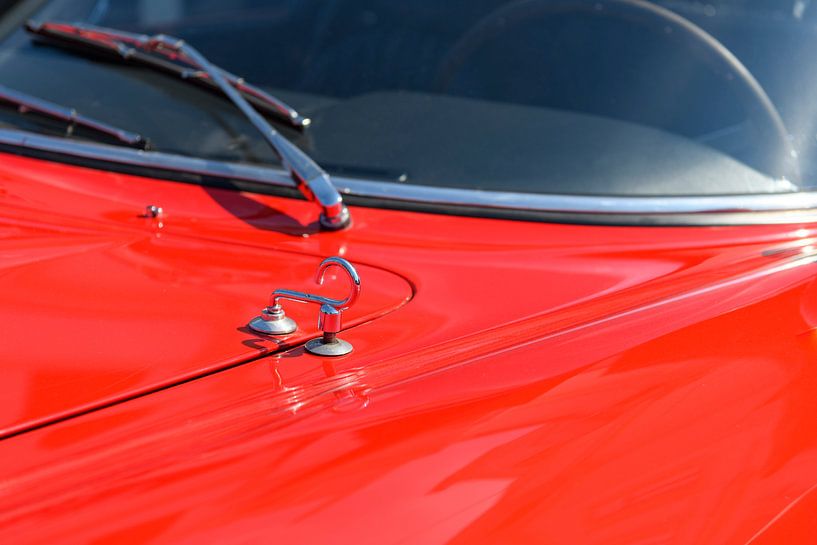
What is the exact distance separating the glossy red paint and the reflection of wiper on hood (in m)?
0.22

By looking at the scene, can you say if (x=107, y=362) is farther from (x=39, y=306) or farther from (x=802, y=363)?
(x=802, y=363)

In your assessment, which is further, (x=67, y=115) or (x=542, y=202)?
(x=67, y=115)

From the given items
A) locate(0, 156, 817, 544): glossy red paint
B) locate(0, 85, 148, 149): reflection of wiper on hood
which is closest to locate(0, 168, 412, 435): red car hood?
locate(0, 156, 817, 544): glossy red paint

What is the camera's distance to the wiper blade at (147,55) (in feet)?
5.49

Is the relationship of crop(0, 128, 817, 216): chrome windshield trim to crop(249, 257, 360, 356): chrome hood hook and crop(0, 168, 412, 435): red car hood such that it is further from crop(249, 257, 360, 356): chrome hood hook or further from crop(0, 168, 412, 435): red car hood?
crop(249, 257, 360, 356): chrome hood hook

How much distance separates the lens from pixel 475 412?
3.22ft

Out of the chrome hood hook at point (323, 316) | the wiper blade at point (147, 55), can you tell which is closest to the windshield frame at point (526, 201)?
the wiper blade at point (147, 55)

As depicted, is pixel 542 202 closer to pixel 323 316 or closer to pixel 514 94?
pixel 514 94

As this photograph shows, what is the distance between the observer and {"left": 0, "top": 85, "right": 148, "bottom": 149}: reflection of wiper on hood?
5.41ft

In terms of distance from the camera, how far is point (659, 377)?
110cm

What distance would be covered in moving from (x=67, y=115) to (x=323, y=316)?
2.76ft

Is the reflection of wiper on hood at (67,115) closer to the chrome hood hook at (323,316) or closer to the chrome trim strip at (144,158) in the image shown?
the chrome trim strip at (144,158)

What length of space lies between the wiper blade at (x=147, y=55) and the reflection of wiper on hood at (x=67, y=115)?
0.50 ft

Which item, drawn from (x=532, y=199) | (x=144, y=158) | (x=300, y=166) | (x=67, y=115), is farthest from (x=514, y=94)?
(x=67, y=115)
